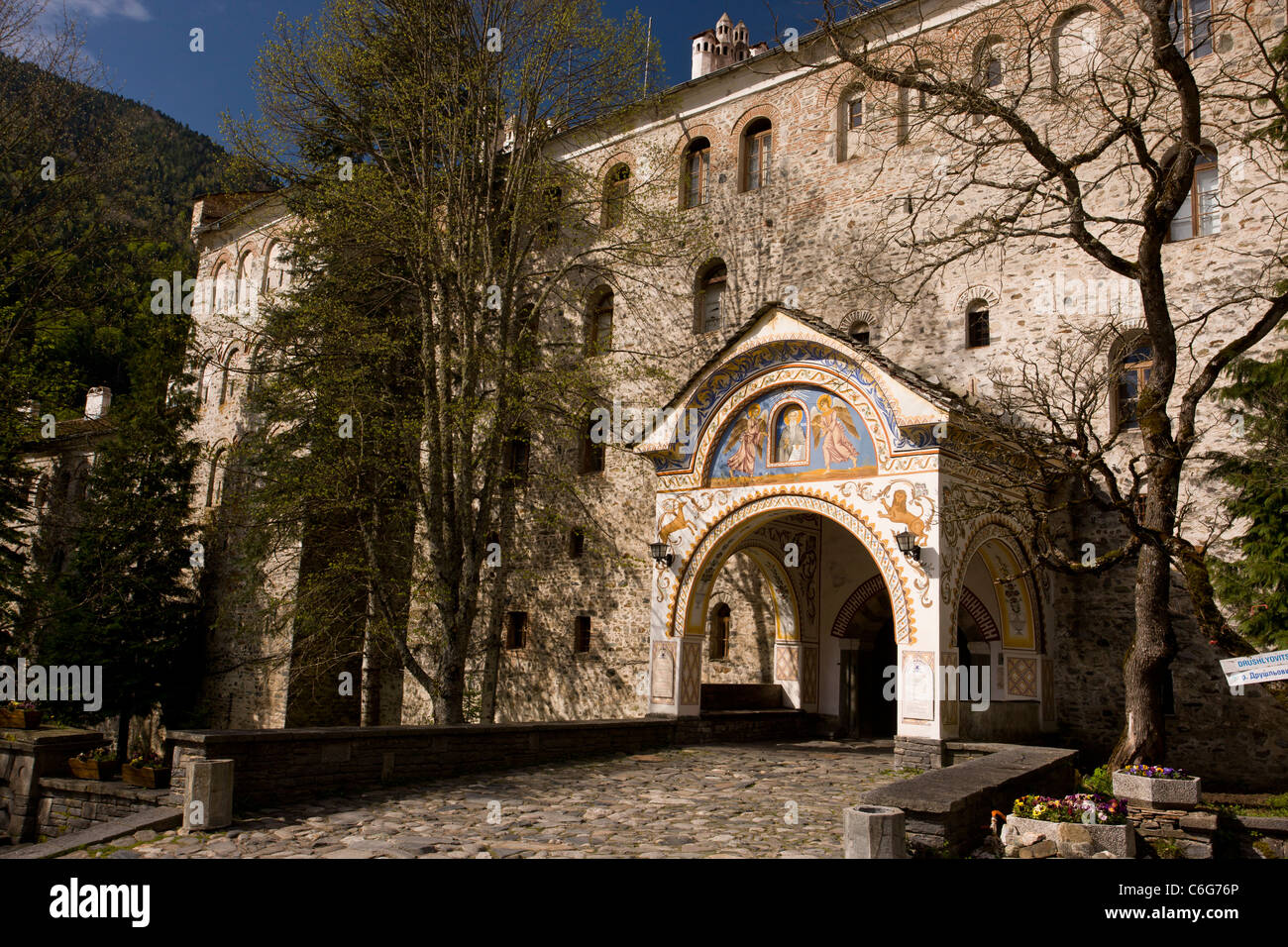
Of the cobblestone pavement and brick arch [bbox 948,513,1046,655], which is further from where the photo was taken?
brick arch [bbox 948,513,1046,655]

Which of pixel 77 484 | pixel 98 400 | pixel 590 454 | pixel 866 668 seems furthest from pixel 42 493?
pixel 866 668

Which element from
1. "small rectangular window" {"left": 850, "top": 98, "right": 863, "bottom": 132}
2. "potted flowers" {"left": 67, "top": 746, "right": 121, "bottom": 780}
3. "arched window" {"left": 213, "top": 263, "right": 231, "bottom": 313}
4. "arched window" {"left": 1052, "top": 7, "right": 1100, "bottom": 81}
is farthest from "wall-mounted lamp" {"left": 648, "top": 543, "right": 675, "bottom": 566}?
"arched window" {"left": 213, "top": 263, "right": 231, "bottom": 313}

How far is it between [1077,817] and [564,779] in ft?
15.1

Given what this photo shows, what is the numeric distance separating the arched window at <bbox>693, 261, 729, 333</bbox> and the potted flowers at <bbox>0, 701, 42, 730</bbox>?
13424 millimetres

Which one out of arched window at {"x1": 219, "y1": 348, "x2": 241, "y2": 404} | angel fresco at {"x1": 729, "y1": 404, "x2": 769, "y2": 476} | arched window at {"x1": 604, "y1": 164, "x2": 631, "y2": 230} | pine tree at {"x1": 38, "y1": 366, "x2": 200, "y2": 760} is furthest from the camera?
arched window at {"x1": 219, "y1": 348, "x2": 241, "y2": 404}

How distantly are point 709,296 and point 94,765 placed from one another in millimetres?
11847

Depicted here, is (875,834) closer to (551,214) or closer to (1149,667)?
(1149,667)

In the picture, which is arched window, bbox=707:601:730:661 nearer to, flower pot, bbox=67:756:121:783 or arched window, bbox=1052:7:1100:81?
flower pot, bbox=67:756:121:783

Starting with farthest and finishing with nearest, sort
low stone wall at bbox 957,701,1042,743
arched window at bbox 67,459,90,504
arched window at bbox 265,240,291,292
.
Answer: arched window at bbox 67,459,90,504
arched window at bbox 265,240,291,292
low stone wall at bbox 957,701,1042,743

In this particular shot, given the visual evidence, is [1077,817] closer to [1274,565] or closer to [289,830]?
[1274,565]

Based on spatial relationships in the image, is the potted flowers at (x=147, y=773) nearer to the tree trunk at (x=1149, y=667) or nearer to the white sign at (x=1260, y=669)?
the tree trunk at (x=1149, y=667)

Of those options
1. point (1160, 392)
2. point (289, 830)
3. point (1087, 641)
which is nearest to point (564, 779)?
point (289, 830)

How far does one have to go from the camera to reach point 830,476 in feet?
37.0

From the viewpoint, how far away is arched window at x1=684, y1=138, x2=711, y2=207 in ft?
56.6
